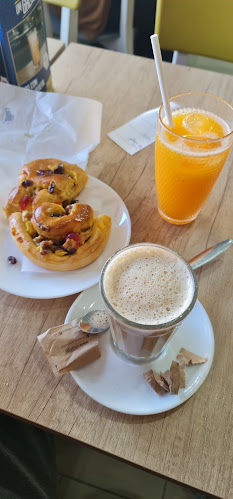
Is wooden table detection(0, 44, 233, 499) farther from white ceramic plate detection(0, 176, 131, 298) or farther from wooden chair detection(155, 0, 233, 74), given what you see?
wooden chair detection(155, 0, 233, 74)

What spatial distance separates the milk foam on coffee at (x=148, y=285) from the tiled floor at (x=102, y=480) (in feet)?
2.16

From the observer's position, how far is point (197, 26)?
5.01 ft

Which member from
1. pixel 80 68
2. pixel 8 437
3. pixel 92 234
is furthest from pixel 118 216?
pixel 80 68

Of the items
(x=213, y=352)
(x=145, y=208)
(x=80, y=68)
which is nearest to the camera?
(x=213, y=352)

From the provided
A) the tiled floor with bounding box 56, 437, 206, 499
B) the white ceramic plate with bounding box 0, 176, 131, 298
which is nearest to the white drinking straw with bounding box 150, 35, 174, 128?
the white ceramic plate with bounding box 0, 176, 131, 298

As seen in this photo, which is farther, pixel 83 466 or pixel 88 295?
pixel 83 466

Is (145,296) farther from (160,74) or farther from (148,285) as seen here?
(160,74)

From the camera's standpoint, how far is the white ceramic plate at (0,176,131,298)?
2.49 ft

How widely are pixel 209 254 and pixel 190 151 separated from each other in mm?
206

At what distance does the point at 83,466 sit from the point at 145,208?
719 mm

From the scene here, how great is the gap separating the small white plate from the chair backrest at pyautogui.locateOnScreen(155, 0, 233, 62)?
47.7 inches

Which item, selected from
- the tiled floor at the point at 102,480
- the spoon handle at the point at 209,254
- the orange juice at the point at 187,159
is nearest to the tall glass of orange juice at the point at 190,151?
the orange juice at the point at 187,159

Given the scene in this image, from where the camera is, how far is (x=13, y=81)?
981 mm

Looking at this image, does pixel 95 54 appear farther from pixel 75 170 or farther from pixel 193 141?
pixel 193 141
